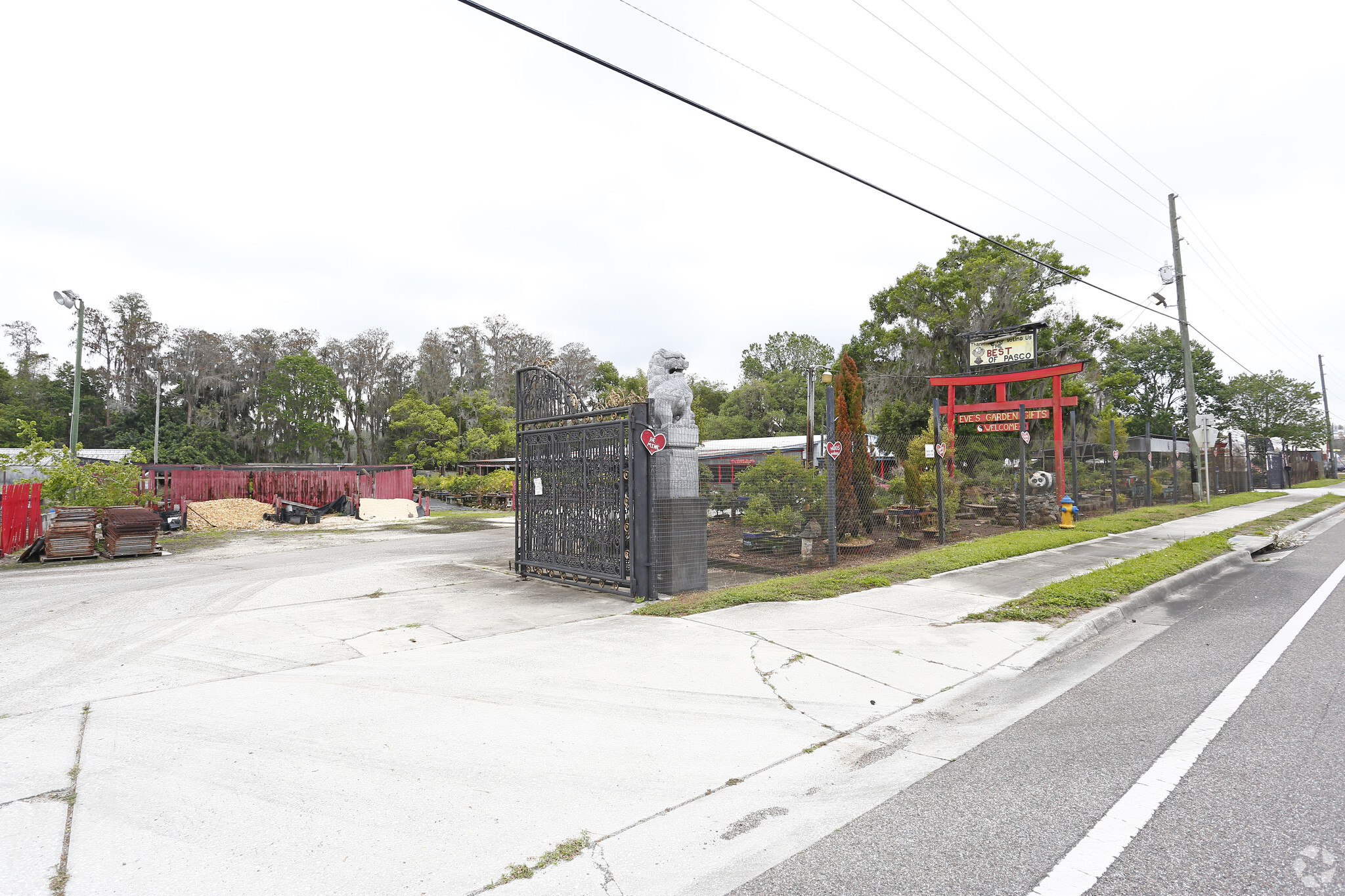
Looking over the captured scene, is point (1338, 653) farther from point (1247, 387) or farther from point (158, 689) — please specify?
point (1247, 387)

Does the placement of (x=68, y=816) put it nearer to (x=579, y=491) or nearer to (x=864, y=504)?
(x=579, y=491)

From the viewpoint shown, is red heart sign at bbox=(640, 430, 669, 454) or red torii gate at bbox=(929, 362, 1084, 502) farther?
red torii gate at bbox=(929, 362, 1084, 502)

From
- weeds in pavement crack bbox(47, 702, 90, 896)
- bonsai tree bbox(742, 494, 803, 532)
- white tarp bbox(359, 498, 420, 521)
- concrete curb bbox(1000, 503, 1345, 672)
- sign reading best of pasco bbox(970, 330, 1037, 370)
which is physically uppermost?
sign reading best of pasco bbox(970, 330, 1037, 370)

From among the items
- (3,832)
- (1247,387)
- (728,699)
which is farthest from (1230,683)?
(1247,387)

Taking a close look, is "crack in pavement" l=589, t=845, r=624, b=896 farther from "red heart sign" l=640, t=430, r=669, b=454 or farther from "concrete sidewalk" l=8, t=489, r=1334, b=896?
"red heart sign" l=640, t=430, r=669, b=454

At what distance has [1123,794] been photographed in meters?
3.35

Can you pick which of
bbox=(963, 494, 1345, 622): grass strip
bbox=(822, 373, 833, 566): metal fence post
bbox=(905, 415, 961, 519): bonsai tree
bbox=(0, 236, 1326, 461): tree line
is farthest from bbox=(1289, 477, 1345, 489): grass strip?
bbox=(822, 373, 833, 566): metal fence post

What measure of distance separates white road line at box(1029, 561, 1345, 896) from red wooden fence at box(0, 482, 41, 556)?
18.6m

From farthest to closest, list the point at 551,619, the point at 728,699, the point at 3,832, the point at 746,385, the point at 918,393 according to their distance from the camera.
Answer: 1. the point at 746,385
2. the point at 918,393
3. the point at 551,619
4. the point at 728,699
5. the point at 3,832

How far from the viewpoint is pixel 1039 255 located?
121ft

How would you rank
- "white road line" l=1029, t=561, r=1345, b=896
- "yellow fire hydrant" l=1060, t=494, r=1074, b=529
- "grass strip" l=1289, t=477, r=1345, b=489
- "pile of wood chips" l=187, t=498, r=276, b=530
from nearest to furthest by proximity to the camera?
"white road line" l=1029, t=561, r=1345, b=896 < "yellow fire hydrant" l=1060, t=494, r=1074, b=529 < "pile of wood chips" l=187, t=498, r=276, b=530 < "grass strip" l=1289, t=477, r=1345, b=489

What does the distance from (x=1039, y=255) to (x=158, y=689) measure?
137 ft

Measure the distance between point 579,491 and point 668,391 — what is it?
1.88 m

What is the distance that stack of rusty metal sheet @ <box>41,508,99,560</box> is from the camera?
1292cm
